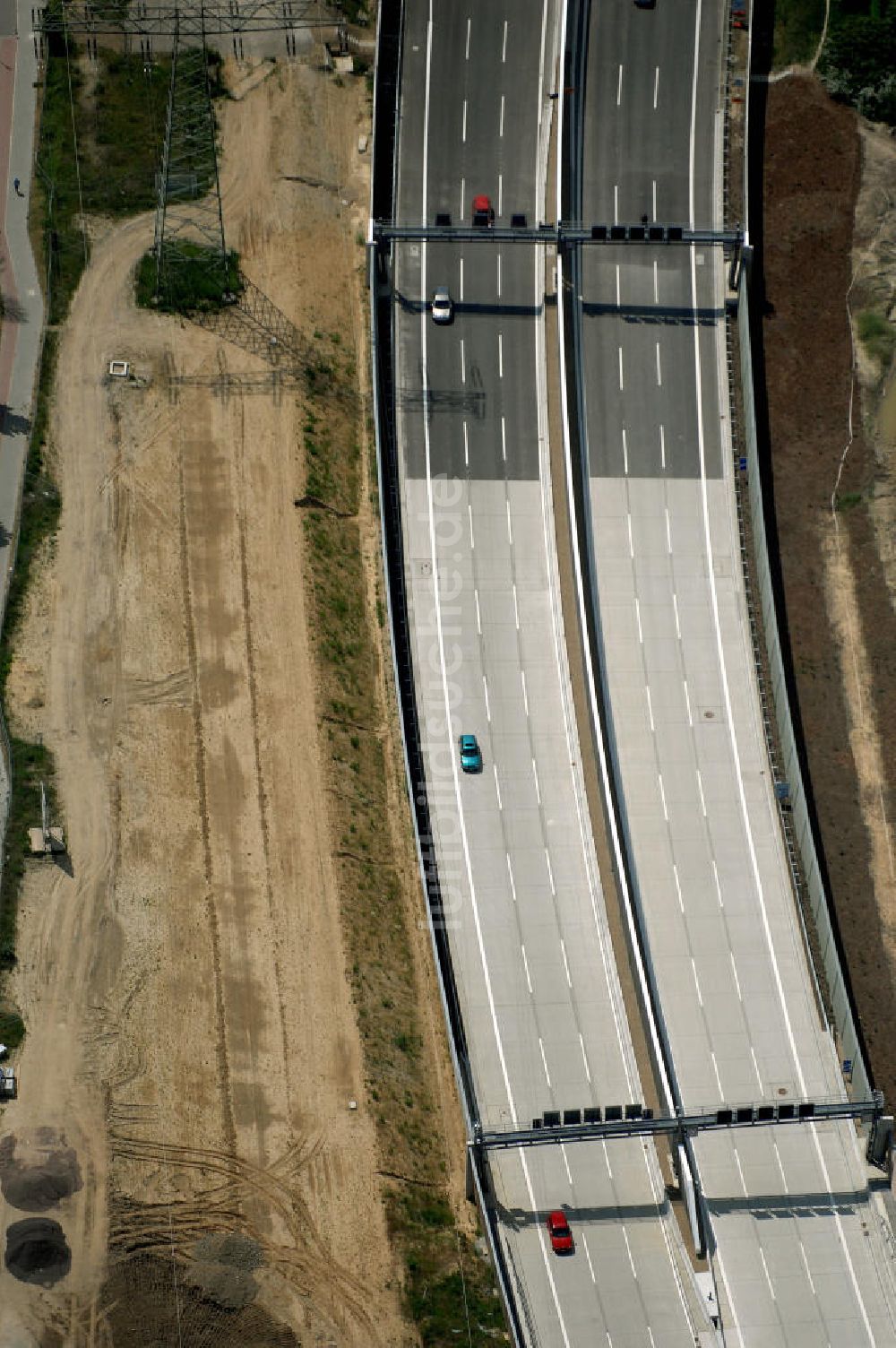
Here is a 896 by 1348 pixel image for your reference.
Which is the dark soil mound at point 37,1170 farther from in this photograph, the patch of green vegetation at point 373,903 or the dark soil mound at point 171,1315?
the patch of green vegetation at point 373,903

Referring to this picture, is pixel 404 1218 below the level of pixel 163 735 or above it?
below

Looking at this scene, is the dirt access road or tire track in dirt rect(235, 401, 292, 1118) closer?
the dirt access road

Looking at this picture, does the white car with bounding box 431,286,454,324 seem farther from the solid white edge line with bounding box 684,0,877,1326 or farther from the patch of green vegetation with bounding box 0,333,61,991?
the patch of green vegetation with bounding box 0,333,61,991

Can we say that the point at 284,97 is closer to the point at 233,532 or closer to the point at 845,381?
the point at 233,532

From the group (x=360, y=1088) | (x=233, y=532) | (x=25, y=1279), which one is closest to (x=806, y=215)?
(x=233, y=532)

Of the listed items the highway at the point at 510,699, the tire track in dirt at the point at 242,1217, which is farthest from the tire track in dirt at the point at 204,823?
the highway at the point at 510,699

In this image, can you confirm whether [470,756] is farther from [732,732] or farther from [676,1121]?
[676,1121]

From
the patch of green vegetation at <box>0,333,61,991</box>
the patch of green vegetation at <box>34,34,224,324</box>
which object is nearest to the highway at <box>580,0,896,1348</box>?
the patch of green vegetation at <box>34,34,224,324</box>

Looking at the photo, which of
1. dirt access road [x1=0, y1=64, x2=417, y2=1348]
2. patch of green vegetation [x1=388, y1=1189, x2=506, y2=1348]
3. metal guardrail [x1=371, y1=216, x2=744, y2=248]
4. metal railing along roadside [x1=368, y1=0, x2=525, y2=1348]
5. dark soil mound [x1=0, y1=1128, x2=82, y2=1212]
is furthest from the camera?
metal guardrail [x1=371, y1=216, x2=744, y2=248]
